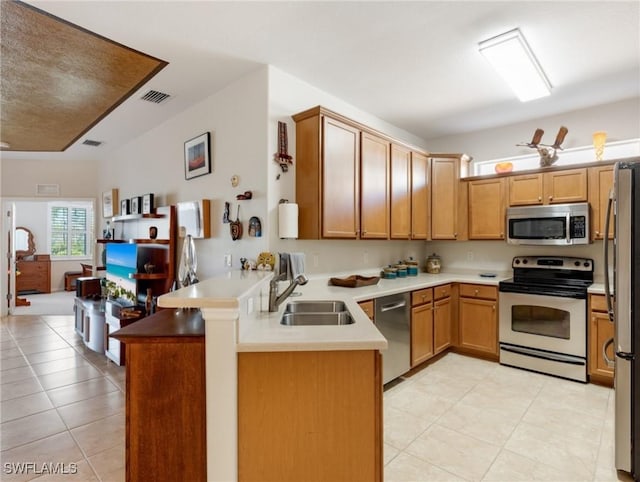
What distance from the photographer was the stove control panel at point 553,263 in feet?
11.6

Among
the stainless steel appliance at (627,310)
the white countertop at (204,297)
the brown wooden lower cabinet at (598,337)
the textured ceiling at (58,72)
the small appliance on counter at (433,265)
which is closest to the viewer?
the white countertop at (204,297)

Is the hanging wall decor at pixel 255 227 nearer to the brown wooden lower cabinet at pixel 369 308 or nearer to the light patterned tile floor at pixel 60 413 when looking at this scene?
the brown wooden lower cabinet at pixel 369 308

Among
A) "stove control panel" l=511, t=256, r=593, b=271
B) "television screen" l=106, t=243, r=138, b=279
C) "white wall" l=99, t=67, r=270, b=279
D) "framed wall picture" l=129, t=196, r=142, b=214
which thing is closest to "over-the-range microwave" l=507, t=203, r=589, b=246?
"stove control panel" l=511, t=256, r=593, b=271

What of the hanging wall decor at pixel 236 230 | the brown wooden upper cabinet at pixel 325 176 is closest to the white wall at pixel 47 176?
the hanging wall decor at pixel 236 230

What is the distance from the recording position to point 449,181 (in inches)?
167

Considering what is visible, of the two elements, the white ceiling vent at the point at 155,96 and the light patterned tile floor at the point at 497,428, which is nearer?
the light patterned tile floor at the point at 497,428

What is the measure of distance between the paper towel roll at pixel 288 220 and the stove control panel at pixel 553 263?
2791 mm

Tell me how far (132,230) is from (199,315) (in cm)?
368

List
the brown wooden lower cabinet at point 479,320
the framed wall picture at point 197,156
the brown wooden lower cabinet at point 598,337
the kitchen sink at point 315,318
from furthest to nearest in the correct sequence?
the brown wooden lower cabinet at point 479,320 < the framed wall picture at point 197,156 < the brown wooden lower cabinet at point 598,337 < the kitchen sink at point 315,318

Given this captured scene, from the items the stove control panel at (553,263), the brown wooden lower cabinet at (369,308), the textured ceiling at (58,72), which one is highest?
the textured ceiling at (58,72)

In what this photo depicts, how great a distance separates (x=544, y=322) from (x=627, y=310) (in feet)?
5.38

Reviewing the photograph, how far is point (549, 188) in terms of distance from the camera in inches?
144

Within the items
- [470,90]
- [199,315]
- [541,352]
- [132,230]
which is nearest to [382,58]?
[470,90]

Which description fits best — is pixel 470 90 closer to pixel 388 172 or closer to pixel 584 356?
pixel 388 172
